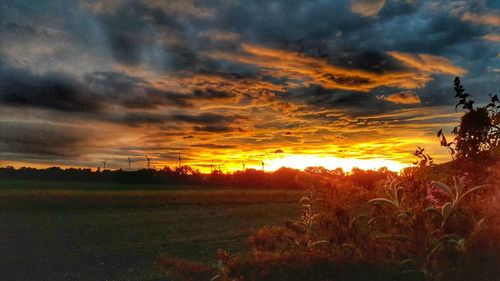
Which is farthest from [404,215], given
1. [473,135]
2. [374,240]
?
[473,135]

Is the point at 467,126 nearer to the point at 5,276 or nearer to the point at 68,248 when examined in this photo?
the point at 5,276

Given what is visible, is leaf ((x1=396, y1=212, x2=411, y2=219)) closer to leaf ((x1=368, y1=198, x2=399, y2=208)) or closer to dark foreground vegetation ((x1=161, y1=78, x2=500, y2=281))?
dark foreground vegetation ((x1=161, y1=78, x2=500, y2=281))

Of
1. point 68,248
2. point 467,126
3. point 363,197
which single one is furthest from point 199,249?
point 363,197

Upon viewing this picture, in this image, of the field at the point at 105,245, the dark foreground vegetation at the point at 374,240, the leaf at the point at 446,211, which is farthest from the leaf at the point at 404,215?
the field at the point at 105,245

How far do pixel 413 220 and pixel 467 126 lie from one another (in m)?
2.70

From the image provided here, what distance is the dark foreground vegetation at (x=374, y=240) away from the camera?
8.25 ft

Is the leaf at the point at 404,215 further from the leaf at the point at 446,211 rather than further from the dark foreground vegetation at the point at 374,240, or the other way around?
the leaf at the point at 446,211

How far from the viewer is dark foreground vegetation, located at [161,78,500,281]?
99.0 inches

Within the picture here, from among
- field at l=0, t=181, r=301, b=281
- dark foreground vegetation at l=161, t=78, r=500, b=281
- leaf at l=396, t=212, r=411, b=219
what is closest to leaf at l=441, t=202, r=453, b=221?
dark foreground vegetation at l=161, t=78, r=500, b=281

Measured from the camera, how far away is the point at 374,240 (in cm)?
290

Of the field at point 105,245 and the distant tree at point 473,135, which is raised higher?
the distant tree at point 473,135

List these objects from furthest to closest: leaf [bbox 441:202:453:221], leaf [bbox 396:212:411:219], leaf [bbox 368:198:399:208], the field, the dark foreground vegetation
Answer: the field < leaf [bbox 368:198:399:208] < leaf [bbox 441:202:453:221] < leaf [bbox 396:212:411:219] < the dark foreground vegetation

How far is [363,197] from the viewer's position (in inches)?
130

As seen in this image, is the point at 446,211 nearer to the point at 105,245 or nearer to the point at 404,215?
the point at 404,215
